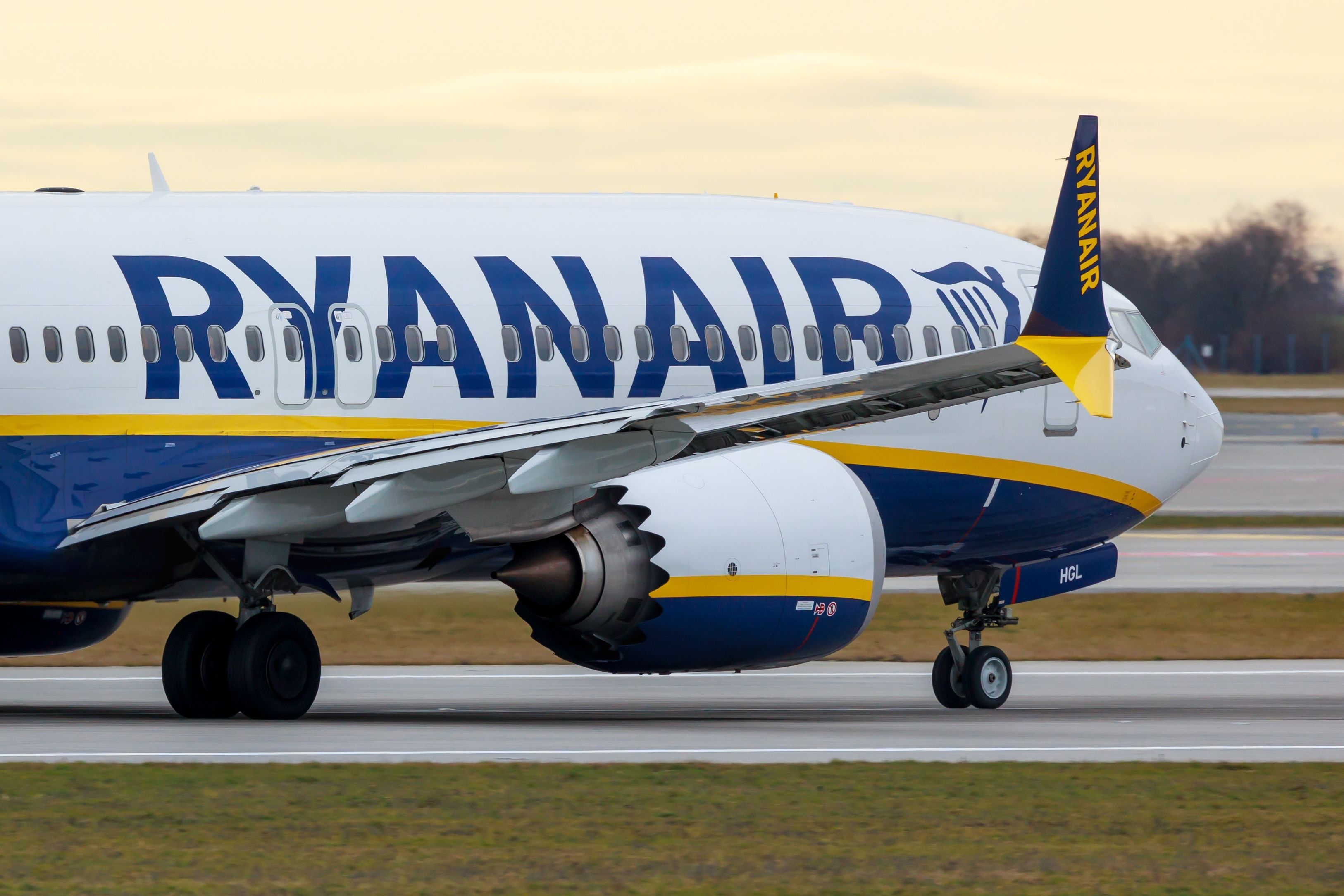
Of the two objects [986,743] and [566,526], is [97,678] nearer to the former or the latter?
[566,526]

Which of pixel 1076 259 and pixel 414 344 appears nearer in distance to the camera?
pixel 1076 259

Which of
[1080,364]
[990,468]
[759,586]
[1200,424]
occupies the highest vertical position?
[1080,364]

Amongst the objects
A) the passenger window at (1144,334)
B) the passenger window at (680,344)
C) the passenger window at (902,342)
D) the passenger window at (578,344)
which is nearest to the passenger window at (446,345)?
the passenger window at (578,344)

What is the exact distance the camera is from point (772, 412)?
57.9 feet

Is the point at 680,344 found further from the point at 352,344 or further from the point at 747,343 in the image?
the point at 352,344

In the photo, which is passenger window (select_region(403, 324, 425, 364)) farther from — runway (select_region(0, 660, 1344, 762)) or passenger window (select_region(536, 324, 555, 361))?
runway (select_region(0, 660, 1344, 762))

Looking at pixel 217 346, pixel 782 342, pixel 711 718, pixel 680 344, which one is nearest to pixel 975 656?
pixel 711 718

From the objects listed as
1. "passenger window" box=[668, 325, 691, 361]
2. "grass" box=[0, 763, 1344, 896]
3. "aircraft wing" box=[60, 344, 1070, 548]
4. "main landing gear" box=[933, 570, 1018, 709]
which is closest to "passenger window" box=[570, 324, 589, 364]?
"passenger window" box=[668, 325, 691, 361]

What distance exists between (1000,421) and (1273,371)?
87.1m

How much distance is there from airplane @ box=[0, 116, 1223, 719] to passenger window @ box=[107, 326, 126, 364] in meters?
0.02

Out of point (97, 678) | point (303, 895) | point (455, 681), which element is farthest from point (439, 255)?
point (303, 895)

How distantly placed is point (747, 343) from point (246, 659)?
596cm

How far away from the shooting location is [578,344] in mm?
21734

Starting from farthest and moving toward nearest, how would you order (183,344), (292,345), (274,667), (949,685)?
1. (949,685)
2. (292,345)
3. (183,344)
4. (274,667)
